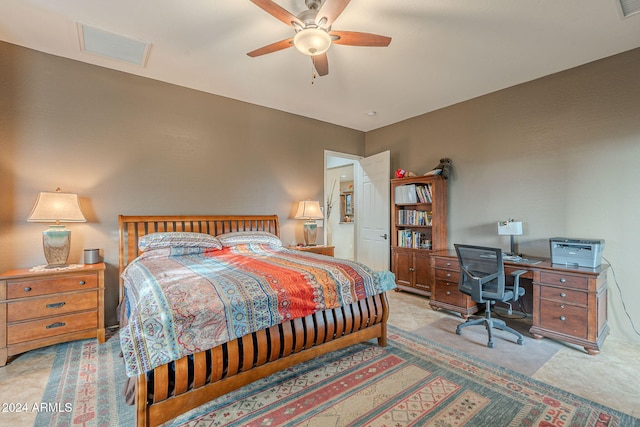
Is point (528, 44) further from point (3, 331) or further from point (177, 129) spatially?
point (3, 331)

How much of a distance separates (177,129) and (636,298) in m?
5.45

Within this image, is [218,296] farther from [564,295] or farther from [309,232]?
[564,295]

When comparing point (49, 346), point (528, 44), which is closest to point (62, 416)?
point (49, 346)

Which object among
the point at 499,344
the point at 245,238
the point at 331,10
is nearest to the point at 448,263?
the point at 499,344

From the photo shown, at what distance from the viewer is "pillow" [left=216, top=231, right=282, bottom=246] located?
140 inches

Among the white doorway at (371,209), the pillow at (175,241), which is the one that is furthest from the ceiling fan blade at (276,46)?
the white doorway at (371,209)

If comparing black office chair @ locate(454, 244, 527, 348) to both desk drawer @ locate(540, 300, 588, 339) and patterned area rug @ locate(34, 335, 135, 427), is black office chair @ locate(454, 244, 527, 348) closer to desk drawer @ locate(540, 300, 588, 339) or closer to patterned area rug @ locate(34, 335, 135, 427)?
desk drawer @ locate(540, 300, 588, 339)

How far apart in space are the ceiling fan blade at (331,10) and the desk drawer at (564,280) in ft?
9.93

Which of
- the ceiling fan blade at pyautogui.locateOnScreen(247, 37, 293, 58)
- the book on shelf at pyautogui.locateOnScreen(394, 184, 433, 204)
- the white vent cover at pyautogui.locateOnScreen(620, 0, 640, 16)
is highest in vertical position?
the white vent cover at pyautogui.locateOnScreen(620, 0, 640, 16)

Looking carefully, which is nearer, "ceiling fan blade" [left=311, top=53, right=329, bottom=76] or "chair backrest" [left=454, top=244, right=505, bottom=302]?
"ceiling fan blade" [left=311, top=53, right=329, bottom=76]

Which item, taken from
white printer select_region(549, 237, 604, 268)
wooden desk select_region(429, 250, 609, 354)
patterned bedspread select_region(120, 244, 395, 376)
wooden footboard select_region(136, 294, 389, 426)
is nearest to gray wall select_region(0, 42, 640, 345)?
white printer select_region(549, 237, 604, 268)

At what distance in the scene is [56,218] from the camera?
270 centimetres

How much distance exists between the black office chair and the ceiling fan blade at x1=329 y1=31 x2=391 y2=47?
2.11 m

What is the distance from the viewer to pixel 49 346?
2.73 metres
